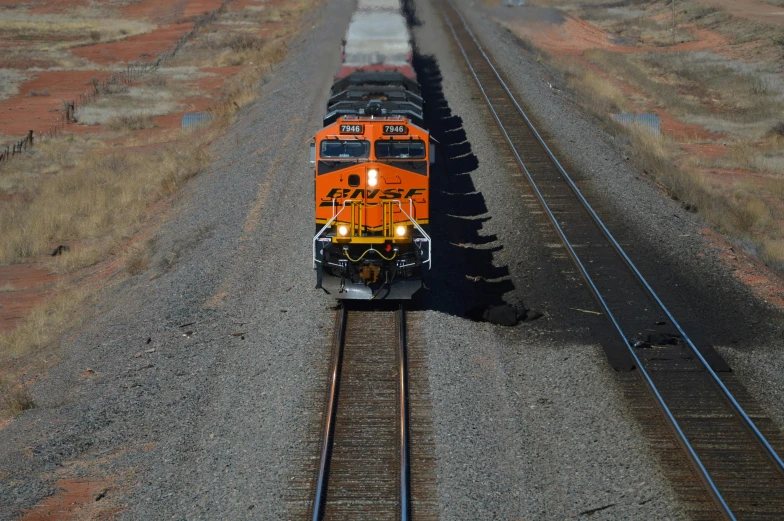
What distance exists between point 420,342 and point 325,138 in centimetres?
447

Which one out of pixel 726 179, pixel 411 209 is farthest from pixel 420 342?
pixel 726 179

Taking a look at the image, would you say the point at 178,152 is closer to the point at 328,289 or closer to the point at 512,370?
the point at 328,289

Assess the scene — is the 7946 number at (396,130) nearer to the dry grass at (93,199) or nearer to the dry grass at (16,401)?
the dry grass at (16,401)

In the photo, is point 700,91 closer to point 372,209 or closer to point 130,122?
point 130,122

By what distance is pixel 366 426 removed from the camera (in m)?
12.4

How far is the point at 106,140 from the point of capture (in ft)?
131

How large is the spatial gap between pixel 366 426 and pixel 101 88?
43504 mm

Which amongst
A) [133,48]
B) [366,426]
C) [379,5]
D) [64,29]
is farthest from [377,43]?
[64,29]

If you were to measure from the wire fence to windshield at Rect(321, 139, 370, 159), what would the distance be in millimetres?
23877

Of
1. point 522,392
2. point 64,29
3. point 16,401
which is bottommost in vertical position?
point 16,401

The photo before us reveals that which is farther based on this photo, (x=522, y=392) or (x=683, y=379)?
(x=683, y=379)

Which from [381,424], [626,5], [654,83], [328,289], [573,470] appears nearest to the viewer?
[573,470]

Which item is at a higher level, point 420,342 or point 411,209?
point 411,209

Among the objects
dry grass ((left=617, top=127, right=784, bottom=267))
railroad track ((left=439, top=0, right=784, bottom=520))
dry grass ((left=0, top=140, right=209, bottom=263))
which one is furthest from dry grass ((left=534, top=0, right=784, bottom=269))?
dry grass ((left=0, top=140, right=209, bottom=263))
